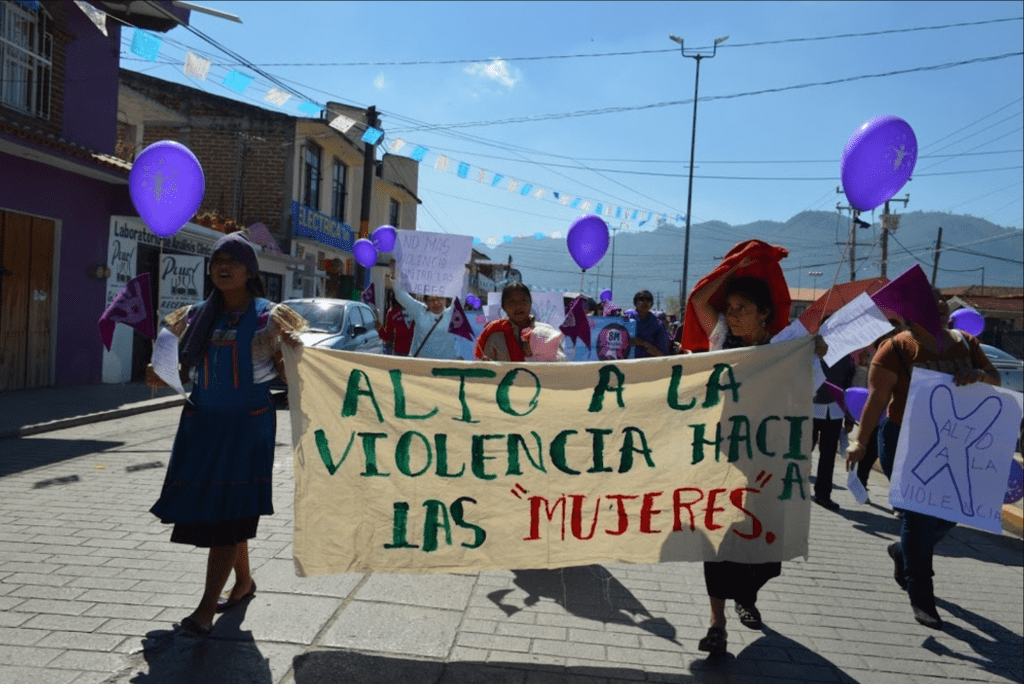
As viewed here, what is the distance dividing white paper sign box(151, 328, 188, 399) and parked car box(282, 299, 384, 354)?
8929mm

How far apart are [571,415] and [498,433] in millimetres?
349

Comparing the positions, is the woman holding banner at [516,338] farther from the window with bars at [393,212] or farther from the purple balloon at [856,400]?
the window with bars at [393,212]

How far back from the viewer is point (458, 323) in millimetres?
8727

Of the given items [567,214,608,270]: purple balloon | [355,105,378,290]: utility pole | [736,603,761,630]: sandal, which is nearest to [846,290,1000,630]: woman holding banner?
[736,603,761,630]: sandal

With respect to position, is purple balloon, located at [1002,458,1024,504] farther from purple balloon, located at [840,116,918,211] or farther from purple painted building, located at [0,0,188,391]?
purple painted building, located at [0,0,188,391]

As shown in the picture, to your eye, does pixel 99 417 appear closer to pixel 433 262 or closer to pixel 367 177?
pixel 433 262

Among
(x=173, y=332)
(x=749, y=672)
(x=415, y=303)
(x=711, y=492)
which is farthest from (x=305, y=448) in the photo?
(x=415, y=303)

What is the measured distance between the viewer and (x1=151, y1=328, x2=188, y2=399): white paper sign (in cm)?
372

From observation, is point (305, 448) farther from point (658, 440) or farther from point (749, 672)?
point (749, 672)

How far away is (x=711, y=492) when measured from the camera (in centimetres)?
363

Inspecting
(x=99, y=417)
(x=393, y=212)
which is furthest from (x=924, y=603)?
(x=393, y=212)

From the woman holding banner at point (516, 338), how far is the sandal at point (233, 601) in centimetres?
185

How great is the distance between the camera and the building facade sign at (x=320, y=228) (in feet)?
79.8

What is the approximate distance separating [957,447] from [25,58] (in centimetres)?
1353
